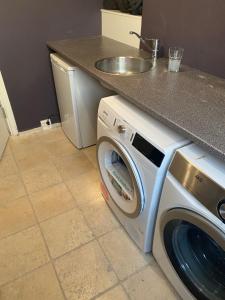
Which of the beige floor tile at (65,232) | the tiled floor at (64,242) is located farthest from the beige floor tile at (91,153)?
the beige floor tile at (65,232)

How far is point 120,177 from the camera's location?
1.41 meters

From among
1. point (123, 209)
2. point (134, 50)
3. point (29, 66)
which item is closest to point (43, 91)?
point (29, 66)

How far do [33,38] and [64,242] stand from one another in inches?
68.4

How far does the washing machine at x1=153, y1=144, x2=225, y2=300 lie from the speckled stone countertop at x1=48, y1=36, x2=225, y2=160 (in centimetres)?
8

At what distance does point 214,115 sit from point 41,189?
1419 millimetres

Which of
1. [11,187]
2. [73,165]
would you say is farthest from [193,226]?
[11,187]

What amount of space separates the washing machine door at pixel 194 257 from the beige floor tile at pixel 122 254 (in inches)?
13.5

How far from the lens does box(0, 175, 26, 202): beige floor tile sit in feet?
5.87

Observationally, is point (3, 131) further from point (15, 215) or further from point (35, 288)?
point (35, 288)

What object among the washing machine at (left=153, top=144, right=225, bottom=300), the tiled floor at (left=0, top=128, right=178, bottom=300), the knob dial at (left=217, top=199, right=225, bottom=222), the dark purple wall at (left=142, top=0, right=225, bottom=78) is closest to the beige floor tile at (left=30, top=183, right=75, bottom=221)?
the tiled floor at (left=0, top=128, right=178, bottom=300)

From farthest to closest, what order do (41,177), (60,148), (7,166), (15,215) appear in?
(60,148) < (7,166) < (41,177) < (15,215)

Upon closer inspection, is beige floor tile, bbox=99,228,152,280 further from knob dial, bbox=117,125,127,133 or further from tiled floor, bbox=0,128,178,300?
knob dial, bbox=117,125,127,133

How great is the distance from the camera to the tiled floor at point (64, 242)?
1.26 m

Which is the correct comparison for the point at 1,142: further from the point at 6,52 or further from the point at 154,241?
the point at 154,241
